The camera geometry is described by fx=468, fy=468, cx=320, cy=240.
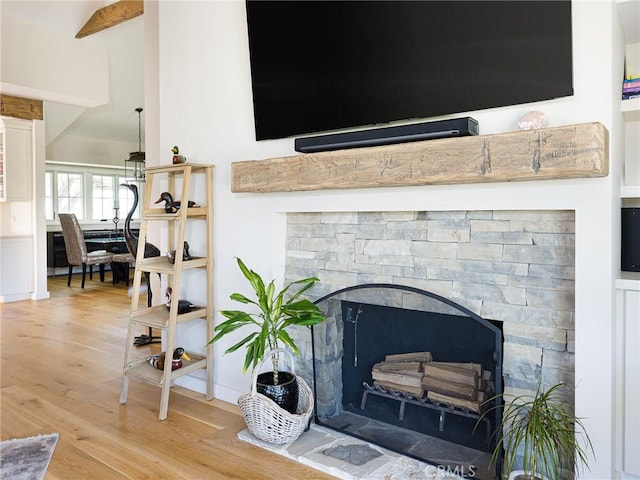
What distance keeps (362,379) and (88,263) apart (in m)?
5.74

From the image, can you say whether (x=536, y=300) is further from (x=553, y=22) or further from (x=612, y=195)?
(x=553, y=22)

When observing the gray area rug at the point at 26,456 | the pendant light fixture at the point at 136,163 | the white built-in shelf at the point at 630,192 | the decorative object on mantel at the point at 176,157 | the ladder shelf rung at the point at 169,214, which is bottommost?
the gray area rug at the point at 26,456

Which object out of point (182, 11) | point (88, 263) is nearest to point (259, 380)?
point (182, 11)

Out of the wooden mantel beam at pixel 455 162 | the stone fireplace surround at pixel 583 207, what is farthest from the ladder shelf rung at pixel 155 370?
the stone fireplace surround at pixel 583 207

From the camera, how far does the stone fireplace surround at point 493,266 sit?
5.66 feet

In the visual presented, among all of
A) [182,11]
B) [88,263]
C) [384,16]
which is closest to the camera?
[384,16]

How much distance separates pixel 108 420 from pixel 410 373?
1601 mm

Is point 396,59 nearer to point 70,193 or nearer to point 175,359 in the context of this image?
point 175,359

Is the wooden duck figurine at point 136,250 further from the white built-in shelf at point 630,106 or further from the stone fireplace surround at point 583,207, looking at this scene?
the white built-in shelf at point 630,106

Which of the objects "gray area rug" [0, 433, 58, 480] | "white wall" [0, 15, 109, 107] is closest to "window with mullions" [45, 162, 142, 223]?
"white wall" [0, 15, 109, 107]

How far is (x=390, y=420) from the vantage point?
88.2 inches

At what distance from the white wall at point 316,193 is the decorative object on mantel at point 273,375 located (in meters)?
0.33

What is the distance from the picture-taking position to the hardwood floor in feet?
6.53

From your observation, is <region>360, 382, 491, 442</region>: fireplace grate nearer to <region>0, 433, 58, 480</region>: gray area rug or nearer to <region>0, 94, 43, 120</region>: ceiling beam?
<region>0, 433, 58, 480</region>: gray area rug
